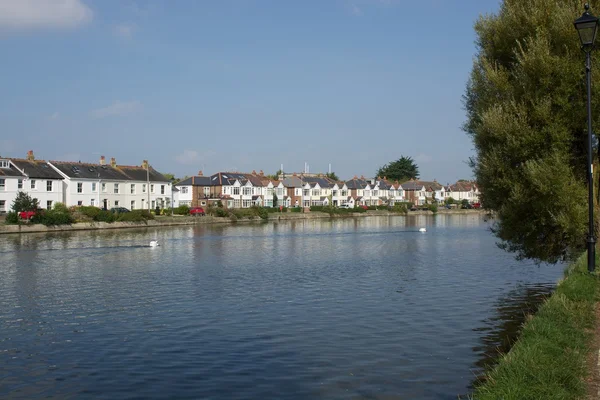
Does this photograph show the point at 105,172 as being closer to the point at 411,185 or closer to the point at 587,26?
the point at 587,26

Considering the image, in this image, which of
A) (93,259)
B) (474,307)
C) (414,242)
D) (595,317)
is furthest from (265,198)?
(595,317)

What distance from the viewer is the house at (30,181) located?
75812 millimetres

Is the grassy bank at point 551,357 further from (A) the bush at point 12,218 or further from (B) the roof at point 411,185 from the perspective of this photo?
(B) the roof at point 411,185

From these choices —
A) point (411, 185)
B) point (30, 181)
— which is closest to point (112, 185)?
point (30, 181)

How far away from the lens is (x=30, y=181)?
262 feet

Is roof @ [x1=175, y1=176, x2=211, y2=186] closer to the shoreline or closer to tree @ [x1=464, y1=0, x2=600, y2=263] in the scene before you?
the shoreline

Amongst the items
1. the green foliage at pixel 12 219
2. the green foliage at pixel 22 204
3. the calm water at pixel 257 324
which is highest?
the green foliage at pixel 22 204

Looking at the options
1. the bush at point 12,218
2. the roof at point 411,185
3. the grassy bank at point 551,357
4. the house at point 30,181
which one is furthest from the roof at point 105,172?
the roof at point 411,185

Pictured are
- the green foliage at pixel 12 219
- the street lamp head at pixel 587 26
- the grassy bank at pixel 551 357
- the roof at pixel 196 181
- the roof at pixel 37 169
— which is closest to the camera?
the grassy bank at pixel 551 357

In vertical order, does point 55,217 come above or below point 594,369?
above

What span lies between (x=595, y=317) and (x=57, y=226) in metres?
67.9

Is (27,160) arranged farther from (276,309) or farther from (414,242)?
(276,309)

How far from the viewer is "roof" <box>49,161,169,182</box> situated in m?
87.9

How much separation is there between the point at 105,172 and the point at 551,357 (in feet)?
300
